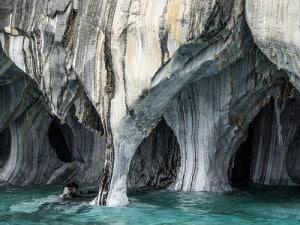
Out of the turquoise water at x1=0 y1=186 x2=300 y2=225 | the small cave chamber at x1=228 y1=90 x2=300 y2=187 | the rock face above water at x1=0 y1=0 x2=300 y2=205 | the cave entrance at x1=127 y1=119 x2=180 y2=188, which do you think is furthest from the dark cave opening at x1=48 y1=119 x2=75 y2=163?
the small cave chamber at x1=228 y1=90 x2=300 y2=187

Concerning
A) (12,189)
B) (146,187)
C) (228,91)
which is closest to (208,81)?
(228,91)

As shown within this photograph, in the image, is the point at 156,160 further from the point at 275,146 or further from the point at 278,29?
the point at 278,29

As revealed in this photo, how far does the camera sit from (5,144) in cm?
923

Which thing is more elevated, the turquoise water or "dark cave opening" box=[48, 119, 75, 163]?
"dark cave opening" box=[48, 119, 75, 163]

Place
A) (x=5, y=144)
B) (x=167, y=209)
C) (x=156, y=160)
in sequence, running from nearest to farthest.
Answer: (x=167, y=209), (x=156, y=160), (x=5, y=144)

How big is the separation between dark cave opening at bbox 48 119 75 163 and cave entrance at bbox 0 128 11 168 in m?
0.68

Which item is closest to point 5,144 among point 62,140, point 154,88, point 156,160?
point 62,140

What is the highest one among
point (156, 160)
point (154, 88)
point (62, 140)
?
point (154, 88)

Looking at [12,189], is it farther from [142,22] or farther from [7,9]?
[142,22]

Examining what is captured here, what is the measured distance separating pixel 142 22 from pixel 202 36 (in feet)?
1.91

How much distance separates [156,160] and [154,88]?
2.44 metres

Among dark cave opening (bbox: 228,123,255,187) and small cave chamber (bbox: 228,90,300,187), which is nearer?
small cave chamber (bbox: 228,90,300,187)

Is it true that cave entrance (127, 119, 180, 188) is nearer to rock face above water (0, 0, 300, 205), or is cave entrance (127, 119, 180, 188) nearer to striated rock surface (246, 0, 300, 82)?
rock face above water (0, 0, 300, 205)

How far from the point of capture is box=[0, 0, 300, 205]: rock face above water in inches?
230
